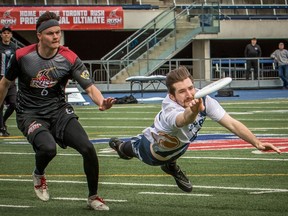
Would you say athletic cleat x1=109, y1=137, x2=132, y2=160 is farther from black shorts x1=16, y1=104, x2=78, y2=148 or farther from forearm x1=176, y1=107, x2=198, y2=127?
forearm x1=176, y1=107, x2=198, y2=127

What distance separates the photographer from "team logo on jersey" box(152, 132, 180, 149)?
10.3m

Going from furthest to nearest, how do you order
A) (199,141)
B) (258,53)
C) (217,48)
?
(217,48) → (258,53) → (199,141)

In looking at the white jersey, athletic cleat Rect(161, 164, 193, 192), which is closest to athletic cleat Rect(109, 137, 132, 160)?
athletic cleat Rect(161, 164, 193, 192)

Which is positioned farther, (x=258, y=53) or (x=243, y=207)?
(x=258, y=53)

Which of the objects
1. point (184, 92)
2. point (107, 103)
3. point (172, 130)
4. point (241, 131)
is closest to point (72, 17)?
point (107, 103)

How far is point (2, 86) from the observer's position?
11.2 meters

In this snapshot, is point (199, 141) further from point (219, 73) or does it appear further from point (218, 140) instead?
point (219, 73)

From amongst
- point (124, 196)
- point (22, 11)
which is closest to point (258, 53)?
point (22, 11)

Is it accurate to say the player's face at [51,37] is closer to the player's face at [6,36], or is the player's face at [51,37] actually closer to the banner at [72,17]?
the player's face at [6,36]

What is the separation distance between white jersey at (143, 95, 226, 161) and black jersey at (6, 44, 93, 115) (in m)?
1.02

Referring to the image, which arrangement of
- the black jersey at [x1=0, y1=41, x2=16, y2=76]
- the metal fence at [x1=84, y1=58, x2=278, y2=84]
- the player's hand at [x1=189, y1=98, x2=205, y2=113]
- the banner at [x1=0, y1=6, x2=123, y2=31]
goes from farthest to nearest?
the banner at [x1=0, y1=6, x2=123, y2=31], the metal fence at [x1=84, y1=58, x2=278, y2=84], the black jersey at [x1=0, y1=41, x2=16, y2=76], the player's hand at [x1=189, y1=98, x2=205, y2=113]

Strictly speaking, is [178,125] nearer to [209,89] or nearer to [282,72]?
[209,89]

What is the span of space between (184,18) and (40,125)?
33.4m

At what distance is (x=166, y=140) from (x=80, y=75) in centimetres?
129
